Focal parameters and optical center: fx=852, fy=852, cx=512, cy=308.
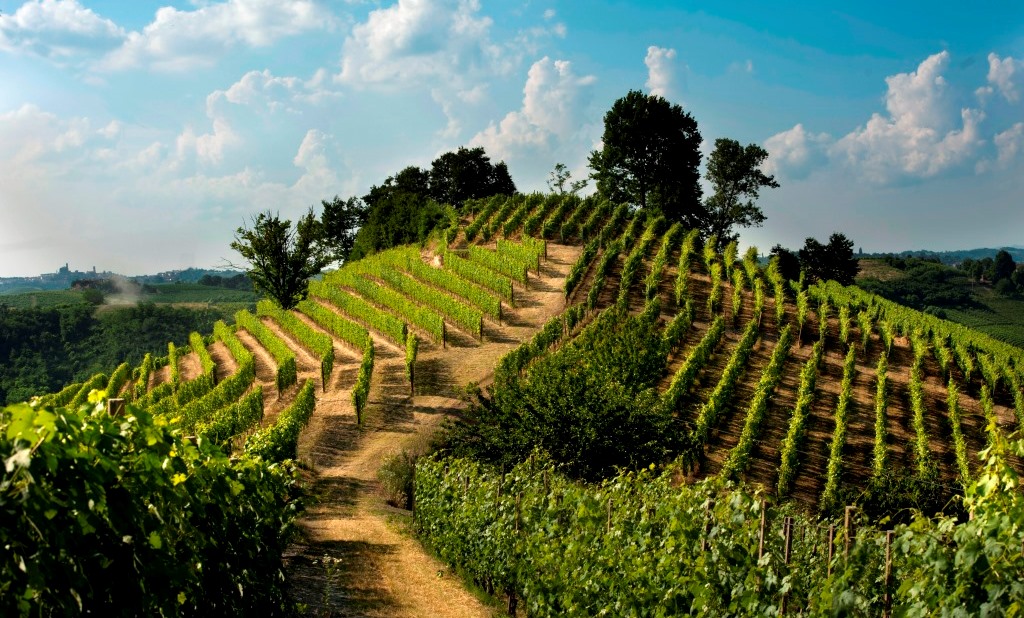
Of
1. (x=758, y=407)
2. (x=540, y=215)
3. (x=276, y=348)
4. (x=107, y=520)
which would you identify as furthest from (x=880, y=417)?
(x=107, y=520)

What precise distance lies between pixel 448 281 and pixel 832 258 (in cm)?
3927

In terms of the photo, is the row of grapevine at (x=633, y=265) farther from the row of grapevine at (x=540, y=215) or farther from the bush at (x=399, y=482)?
the bush at (x=399, y=482)

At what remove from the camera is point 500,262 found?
4056cm

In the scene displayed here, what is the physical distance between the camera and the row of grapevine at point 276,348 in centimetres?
2938

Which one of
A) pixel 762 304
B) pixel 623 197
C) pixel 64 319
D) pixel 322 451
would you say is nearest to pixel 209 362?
pixel 322 451

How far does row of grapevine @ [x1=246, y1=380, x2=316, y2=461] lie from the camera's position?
16094mm

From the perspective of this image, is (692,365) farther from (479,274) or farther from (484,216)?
(484,216)

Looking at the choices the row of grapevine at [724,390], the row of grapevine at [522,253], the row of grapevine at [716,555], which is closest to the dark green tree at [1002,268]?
the row of grapevine at [522,253]

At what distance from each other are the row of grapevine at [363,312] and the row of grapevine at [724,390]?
1261 cm

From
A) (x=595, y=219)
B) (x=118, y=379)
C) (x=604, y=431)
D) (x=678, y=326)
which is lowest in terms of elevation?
(x=118, y=379)

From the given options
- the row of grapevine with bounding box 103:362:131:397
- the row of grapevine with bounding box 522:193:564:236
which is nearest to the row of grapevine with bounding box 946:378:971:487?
the row of grapevine with bounding box 522:193:564:236

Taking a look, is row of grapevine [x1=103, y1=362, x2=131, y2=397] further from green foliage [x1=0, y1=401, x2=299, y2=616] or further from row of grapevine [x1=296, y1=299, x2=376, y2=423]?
green foliage [x1=0, y1=401, x2=299, y2=616]

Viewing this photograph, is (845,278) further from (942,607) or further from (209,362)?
(942,607)

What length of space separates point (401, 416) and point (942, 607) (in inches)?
937
